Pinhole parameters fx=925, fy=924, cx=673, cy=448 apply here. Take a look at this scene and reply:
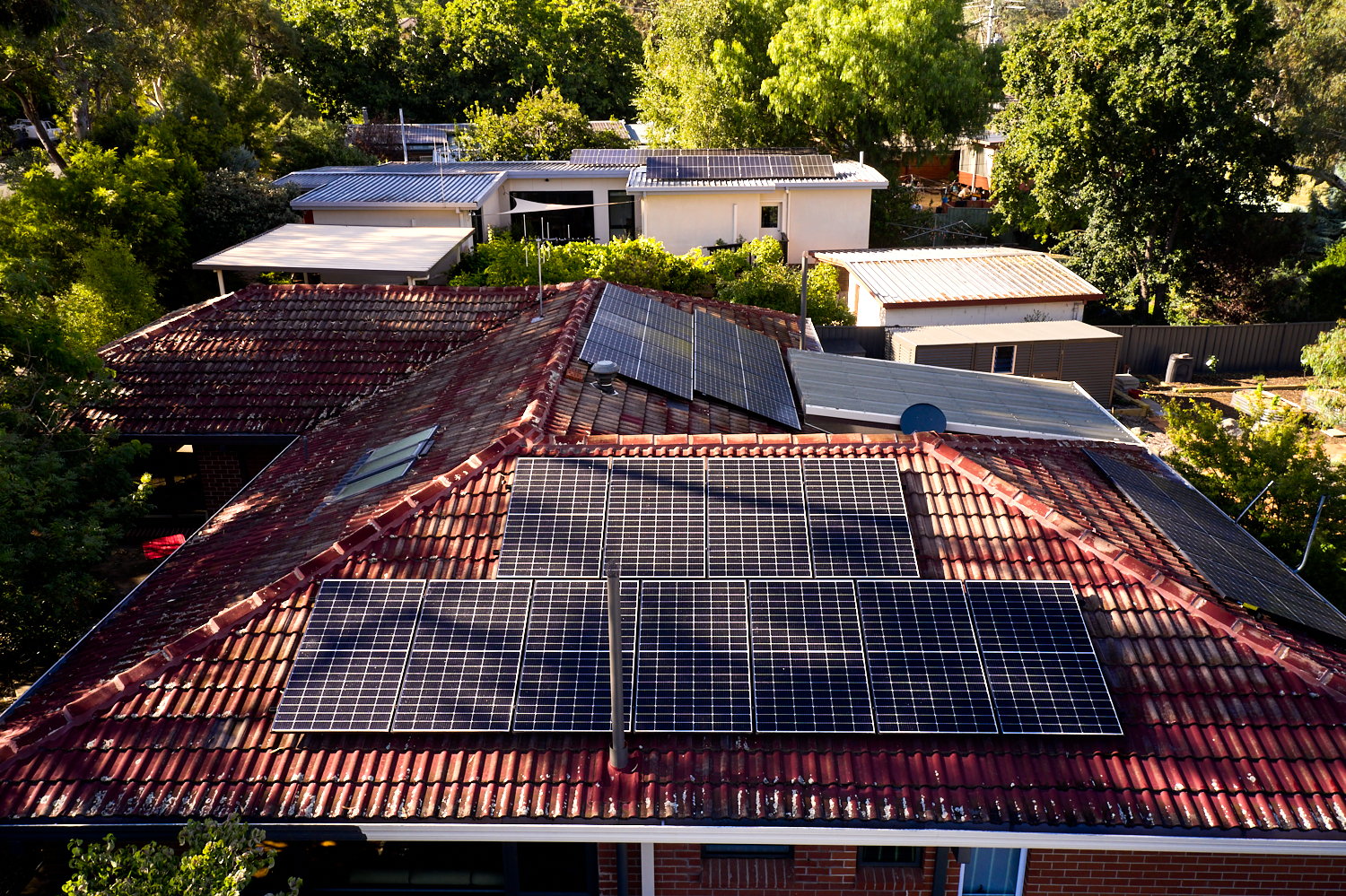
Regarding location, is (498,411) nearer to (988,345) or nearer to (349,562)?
(349,562)

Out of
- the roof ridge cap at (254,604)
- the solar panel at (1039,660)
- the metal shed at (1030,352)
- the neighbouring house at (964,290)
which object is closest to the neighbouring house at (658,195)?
the neighbouring house at (964,290)

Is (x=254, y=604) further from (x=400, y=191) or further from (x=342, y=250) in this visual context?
(x=400, y=191)

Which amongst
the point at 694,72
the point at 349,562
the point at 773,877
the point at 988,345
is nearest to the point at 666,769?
the point at 773,877

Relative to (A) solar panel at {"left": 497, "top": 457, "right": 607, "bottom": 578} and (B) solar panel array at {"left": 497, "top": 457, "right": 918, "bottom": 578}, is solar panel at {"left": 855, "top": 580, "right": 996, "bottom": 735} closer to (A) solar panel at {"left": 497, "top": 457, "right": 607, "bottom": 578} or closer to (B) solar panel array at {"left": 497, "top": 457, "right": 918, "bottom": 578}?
(B) solar panel array at {"left": 497, "top": 457, "right": 918, "bottom": 578}

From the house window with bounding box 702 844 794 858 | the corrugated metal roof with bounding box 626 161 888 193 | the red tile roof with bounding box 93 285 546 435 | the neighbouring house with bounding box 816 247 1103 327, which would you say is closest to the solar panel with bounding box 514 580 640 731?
the house window with bounding box 702 844 794 858

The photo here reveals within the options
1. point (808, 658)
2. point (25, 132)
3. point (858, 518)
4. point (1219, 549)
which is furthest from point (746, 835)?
point (25, 132)
